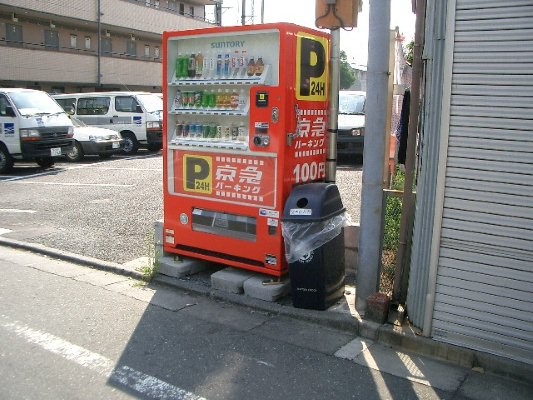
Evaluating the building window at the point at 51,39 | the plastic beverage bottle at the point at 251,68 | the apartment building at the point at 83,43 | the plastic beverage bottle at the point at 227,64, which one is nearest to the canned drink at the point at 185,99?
the plastic beverage bottle at the point at 227,64

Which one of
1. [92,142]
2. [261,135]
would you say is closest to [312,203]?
[261,135]

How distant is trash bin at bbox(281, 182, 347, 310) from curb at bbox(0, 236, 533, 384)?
6.4 inches

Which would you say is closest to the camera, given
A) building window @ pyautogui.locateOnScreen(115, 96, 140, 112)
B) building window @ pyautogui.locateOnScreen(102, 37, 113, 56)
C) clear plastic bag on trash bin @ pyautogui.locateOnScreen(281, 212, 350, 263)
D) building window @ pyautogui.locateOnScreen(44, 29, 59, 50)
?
clear plastic bag on trash bin @ pyautogui.locateOnScreen(281, 212, 350, 263)

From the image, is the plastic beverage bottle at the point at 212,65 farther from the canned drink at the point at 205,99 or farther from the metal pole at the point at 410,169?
the metal pole at the point at 410,169

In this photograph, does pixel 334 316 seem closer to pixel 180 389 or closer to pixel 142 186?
pixel 180 389

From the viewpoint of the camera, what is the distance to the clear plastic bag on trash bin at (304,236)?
435 cm

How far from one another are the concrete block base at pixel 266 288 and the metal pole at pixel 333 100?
1.15 metres

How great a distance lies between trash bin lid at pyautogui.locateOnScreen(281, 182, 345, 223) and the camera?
4.37 meters

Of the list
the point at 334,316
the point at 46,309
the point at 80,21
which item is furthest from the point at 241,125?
the point at 80,21

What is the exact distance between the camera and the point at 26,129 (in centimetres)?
1257

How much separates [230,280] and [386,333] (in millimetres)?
1608

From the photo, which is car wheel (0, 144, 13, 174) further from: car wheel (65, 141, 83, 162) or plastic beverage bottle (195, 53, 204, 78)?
plastic beverage bottle (195, 53, 204, 78)

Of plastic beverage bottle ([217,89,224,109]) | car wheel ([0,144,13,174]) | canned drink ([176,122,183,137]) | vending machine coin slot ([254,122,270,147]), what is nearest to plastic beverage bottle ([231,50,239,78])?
plastic beverage bottle ([217,89,224,109])

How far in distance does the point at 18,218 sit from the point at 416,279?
Result: 21.5 ft
